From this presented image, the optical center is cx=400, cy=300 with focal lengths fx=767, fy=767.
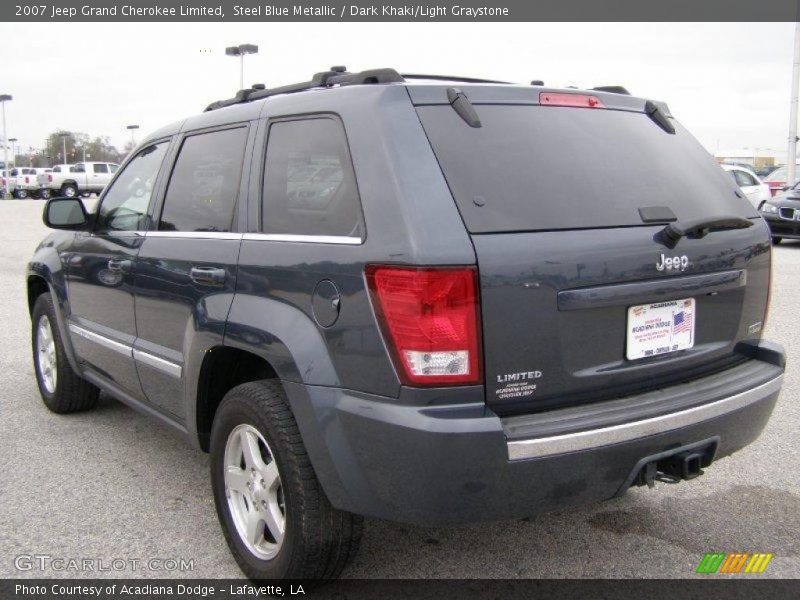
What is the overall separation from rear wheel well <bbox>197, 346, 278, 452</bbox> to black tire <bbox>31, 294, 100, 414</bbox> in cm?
196

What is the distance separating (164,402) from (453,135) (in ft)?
6.55

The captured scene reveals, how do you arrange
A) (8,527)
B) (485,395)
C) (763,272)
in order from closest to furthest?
(485,395) < (763,272) < (8,527)

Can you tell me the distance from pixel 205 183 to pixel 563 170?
1670 millimetres

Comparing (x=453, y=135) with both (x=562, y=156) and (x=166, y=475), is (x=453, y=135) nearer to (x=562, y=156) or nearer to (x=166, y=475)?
(x=562, y=156)

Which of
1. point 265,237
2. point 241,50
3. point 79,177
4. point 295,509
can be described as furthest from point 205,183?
point 79,177

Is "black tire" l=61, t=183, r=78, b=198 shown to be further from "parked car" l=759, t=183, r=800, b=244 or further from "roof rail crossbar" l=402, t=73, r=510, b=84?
"roof rail crossbar" l=402, t=73, r=510, b=84

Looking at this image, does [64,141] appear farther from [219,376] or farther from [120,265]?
[219,376]

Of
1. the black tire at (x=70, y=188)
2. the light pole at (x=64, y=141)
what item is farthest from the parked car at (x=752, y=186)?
the light pole at (x=64, y=141)

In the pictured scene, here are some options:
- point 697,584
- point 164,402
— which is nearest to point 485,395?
point 697,584

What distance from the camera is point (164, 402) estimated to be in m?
3.68

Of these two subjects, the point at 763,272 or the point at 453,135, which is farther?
the point at 763,272

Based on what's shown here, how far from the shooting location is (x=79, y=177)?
46312mm

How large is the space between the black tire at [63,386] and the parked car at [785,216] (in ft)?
46.4

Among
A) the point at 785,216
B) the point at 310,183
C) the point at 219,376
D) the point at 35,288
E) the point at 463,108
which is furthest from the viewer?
the point at 785,216
